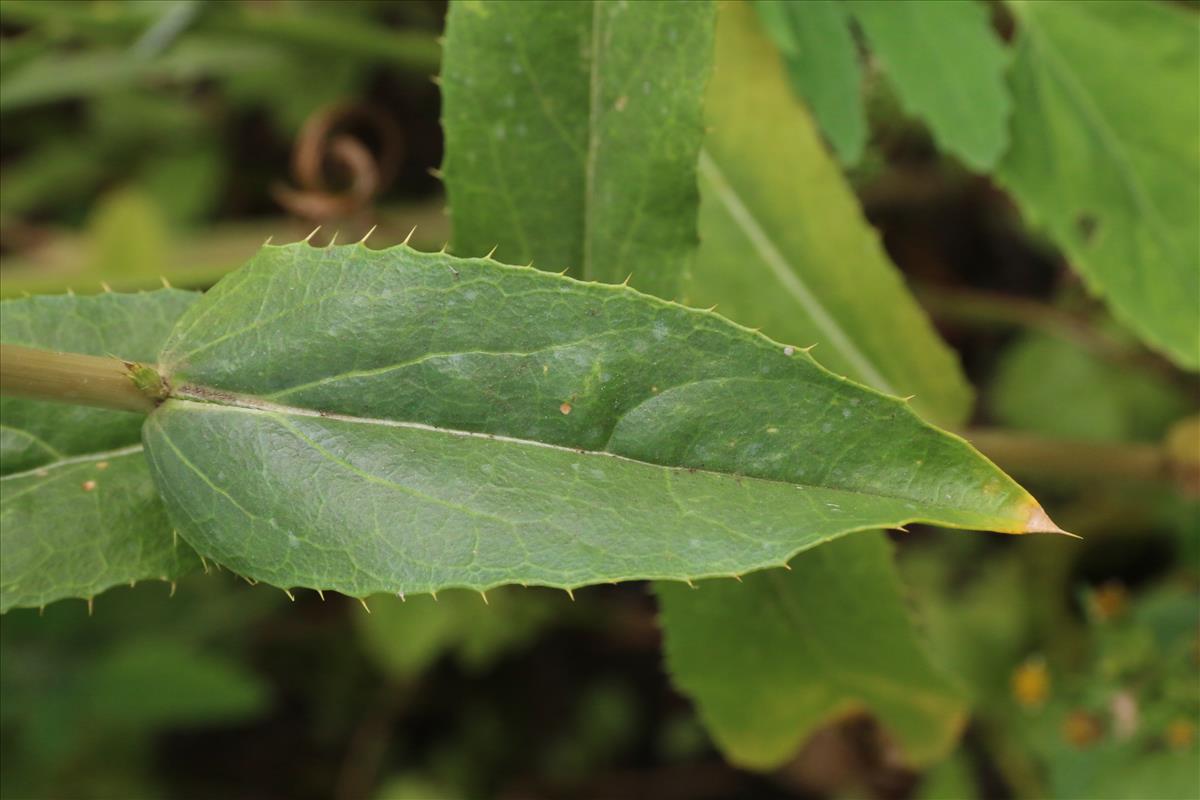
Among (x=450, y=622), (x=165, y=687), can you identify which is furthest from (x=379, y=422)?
(x=165, y=687)

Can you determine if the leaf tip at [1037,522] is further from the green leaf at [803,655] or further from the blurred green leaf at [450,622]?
the blurred green leaf at [450,622]

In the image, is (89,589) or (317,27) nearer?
(89,589)

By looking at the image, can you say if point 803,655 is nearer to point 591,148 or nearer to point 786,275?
point 786,275

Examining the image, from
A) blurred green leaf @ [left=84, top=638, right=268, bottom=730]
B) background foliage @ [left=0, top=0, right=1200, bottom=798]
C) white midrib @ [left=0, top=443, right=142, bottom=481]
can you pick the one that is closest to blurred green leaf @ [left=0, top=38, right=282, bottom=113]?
background foliage @ [left=0, top=0, right=1200, bottom=798]

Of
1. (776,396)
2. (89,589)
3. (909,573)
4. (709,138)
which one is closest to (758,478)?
(776,396)

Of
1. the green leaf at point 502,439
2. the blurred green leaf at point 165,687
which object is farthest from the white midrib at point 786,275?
the blurred green leaf at point 165,687

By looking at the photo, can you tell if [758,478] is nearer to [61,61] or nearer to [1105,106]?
[1105,106]
